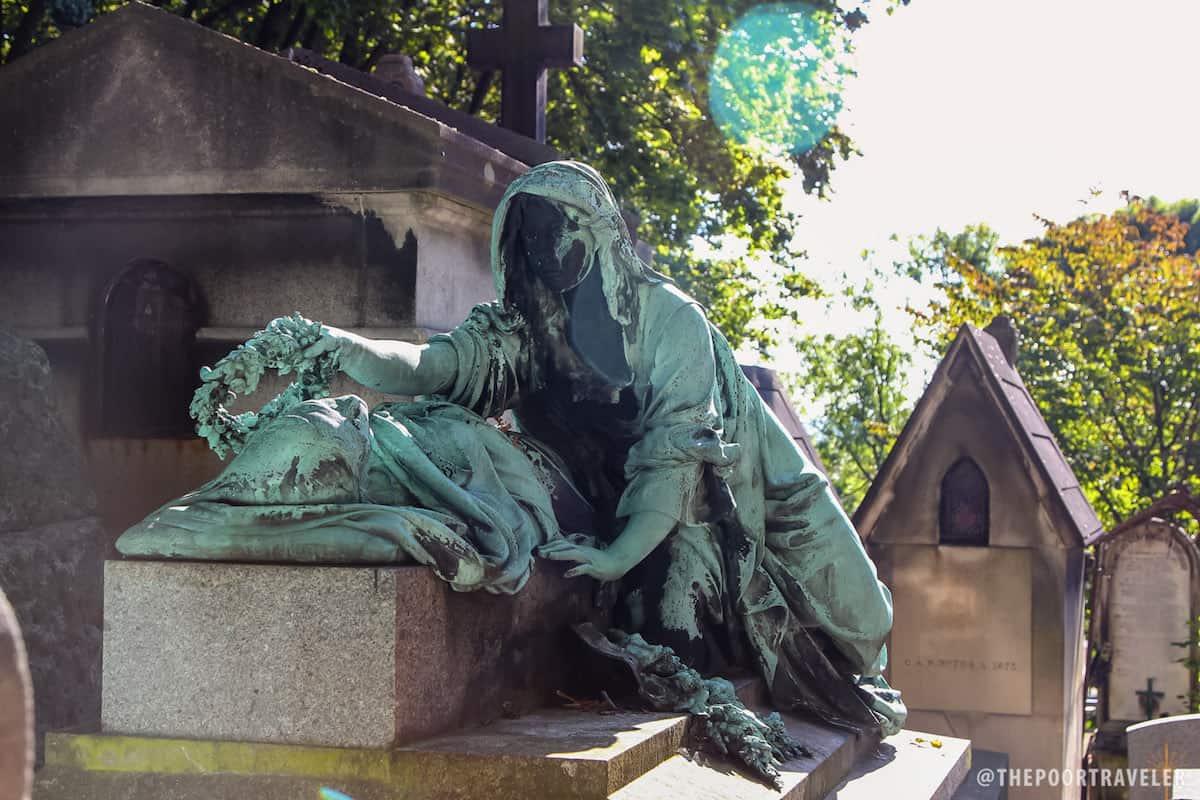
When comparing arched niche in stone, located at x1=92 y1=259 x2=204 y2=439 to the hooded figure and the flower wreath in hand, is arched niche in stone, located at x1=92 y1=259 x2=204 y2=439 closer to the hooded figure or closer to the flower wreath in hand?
the hooded figure

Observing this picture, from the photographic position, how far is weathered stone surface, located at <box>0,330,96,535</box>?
5.79 meters

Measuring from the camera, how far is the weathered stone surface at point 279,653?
4.06 metres

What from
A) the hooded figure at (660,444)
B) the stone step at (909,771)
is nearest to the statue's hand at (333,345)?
the hooded figure at (660,444)

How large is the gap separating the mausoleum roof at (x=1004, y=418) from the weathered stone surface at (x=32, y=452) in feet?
18.2

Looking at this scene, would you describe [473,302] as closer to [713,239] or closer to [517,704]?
[517,704]

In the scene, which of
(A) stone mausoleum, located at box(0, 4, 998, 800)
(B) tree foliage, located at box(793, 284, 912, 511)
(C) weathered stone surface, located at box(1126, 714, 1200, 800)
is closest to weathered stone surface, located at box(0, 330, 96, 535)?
(A) stone mausoleum, located at box(0, 4, 998, 800)

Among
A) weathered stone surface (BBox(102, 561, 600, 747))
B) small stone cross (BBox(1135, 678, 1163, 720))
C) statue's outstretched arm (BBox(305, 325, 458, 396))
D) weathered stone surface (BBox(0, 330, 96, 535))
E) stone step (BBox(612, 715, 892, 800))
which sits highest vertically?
statue's outstretched arm (BBox(305, 325, 458, 396))

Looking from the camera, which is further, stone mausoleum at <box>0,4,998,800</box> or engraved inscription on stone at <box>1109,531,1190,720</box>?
engraved inscription on stone at <box>1109,531,1190,720</box>

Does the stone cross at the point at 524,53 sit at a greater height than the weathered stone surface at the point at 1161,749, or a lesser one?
greater

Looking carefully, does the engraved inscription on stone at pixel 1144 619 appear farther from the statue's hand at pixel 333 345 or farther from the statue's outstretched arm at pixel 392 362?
the statue's hand at pixel 333 345

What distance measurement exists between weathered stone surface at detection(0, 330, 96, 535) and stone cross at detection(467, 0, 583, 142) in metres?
3.62

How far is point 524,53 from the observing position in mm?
9016

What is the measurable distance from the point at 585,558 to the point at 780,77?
37.8ft

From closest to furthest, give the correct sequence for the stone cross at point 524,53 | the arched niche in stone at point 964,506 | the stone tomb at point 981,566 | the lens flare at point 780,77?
the stone cross at point 524,53, the stone tomb at point 981,566, the arched niche in stone at point 964,506, the lens flare at point 780,77
